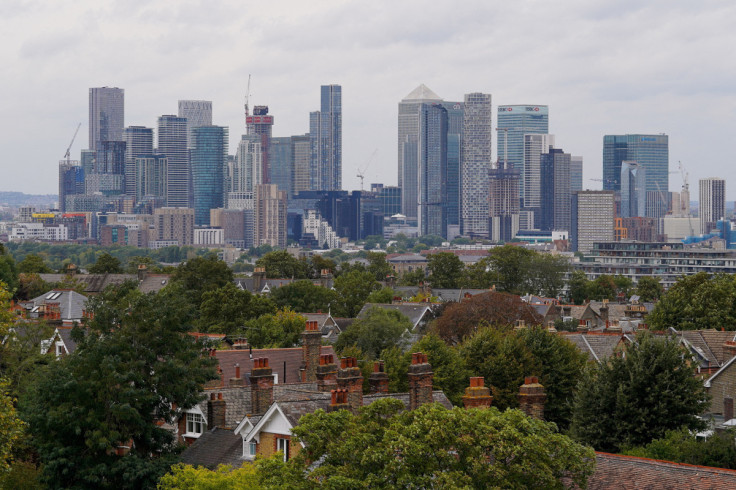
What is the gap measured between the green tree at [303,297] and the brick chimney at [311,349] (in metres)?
63.8

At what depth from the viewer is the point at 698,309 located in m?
91.0

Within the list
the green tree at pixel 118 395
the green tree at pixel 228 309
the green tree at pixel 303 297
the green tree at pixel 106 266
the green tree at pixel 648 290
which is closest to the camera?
the green tree at pixel 118 395

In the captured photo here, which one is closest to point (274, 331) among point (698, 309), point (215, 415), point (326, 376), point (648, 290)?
point (698, 309)

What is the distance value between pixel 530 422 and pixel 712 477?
16.3 ft

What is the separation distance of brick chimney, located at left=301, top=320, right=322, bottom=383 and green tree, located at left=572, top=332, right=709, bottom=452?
40.9 ft

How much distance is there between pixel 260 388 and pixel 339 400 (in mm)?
6997

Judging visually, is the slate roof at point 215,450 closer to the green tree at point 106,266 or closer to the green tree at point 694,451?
the green tree at point 694,451

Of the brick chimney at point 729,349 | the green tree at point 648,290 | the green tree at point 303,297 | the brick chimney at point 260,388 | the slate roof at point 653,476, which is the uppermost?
the brick chimney at point 260,388

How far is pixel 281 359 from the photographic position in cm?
Answer: 6116

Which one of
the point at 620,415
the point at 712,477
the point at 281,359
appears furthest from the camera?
the point at 281,359

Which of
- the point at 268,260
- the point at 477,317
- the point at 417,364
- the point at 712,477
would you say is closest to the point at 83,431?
the point at 417,364

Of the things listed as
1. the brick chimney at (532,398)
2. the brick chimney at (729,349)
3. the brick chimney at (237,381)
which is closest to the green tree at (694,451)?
the brick chimney at (532,398)

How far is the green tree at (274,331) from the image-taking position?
82.5m

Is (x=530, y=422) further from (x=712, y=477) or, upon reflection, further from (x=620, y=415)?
(x=620, y=415)
